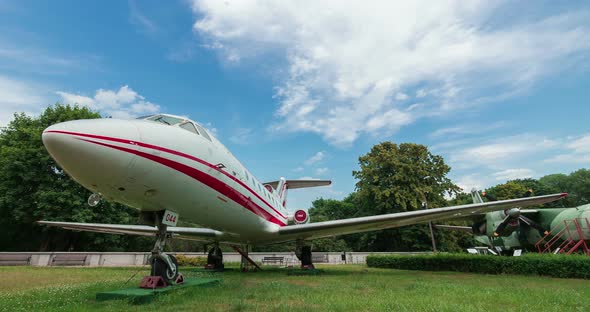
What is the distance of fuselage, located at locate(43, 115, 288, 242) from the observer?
4.75 meters

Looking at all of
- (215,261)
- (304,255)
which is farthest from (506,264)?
(215,261)

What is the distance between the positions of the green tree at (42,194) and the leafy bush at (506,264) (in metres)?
23.9

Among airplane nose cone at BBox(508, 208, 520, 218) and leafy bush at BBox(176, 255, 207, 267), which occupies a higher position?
airplane nose cone at BBox(508, 208, 520, 218)

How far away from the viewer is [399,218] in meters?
10.8

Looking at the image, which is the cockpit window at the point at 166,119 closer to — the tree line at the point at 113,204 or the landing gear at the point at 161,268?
the landing gear at the point at 161,268

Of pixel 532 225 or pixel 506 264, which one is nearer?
pixel 506 264

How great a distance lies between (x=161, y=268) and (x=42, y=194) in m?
23.6

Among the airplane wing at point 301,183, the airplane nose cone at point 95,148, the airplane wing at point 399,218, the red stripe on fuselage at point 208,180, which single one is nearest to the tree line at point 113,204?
the airplane wing at point 301,183

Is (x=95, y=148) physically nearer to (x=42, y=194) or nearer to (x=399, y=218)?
(x=399, y=218)

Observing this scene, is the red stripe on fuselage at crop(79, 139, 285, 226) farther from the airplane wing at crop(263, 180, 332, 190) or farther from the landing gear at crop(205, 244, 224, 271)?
the airplane wing at crop(263, 180, 332, 190)

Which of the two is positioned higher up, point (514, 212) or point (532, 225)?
point (514, 212)

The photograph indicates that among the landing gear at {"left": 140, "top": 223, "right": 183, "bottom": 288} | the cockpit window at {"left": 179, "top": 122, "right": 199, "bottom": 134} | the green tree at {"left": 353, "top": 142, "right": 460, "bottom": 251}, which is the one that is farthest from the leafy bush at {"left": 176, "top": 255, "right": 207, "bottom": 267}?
the green tree at {"left": 353, "top": 142, "right": 460, "bottom": 251}

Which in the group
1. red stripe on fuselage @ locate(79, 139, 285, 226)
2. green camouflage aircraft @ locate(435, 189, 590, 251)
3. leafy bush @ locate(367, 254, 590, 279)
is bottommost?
leafy bush @ locate(367, 254, 590, 279)

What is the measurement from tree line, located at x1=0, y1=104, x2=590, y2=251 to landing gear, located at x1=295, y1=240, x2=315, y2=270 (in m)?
17.9
